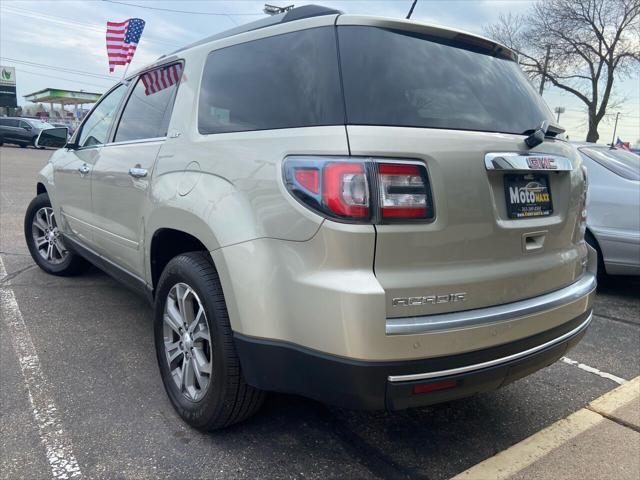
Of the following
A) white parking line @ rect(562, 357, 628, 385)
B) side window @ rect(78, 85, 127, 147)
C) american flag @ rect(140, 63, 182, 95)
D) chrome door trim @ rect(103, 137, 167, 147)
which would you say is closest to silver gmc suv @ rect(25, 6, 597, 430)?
chrome door trim @ rect(103, 137, 167, 147)

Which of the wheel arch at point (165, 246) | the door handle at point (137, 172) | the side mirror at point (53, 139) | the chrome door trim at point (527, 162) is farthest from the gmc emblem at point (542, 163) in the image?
the side mirror at point (53, 139)

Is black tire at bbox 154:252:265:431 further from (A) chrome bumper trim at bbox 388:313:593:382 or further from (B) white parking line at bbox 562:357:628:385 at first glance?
(B) white parking line at bbox 562:357:628:385

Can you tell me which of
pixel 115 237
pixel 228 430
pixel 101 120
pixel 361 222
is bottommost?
pixel 228 430

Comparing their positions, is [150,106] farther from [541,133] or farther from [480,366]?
[480,366]

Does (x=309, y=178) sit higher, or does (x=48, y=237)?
(x=309, y=178)

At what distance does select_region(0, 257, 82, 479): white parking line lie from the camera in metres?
2.28

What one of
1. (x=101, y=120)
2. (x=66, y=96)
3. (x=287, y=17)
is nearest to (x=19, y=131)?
(x=66, y=96)

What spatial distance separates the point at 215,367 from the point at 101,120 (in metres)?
2.64

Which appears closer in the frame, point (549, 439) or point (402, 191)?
point (402, 191)

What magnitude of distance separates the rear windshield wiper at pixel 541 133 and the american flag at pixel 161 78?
1.89 m

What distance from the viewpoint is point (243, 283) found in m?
2.08

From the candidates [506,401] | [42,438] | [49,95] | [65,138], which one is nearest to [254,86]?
[42,438]

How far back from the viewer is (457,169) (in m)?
1.99

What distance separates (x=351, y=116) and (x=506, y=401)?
2.00 metres
